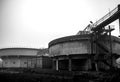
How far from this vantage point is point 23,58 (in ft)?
135

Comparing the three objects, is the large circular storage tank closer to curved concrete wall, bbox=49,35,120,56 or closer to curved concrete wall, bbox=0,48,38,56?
curved concrete wall, bbox=49,35,120,56

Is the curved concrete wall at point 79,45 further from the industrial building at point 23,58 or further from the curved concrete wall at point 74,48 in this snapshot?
the industrial building at point 23,58

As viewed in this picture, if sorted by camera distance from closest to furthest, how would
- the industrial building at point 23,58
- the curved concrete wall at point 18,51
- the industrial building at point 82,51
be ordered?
the industrial building at point 82,51
the industrial building at point 23,58
the curved concrete wall at point 18,51

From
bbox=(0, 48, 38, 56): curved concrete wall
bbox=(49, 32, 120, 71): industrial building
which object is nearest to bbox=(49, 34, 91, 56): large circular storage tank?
bbox=(49, 32, 120, 71): industrial building

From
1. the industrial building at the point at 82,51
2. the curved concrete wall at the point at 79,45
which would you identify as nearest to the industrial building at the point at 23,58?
the industrial building at the point at 82,51

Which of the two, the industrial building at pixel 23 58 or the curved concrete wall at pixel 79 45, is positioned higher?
the curved concrete wall at pixel 79 45

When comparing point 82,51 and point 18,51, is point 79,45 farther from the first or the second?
point 18,51

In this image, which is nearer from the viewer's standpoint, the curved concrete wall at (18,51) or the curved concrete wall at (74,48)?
the curved concrete wall at (74,48)

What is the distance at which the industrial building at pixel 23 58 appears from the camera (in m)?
36.2

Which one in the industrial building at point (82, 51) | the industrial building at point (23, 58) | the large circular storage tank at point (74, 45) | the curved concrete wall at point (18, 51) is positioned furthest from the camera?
the curved concrete wall at point (18, 51)

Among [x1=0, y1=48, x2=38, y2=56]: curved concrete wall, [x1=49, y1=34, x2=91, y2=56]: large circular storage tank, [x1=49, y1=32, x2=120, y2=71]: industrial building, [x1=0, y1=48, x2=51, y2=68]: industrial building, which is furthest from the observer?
[x1=0, y1=48, x2=38, y2=56]: curved concrete wall

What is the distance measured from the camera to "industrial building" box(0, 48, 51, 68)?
36.2 m

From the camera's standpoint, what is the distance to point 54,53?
26734 millimetres

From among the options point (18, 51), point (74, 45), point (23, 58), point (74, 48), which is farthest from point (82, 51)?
point (18, 51)
